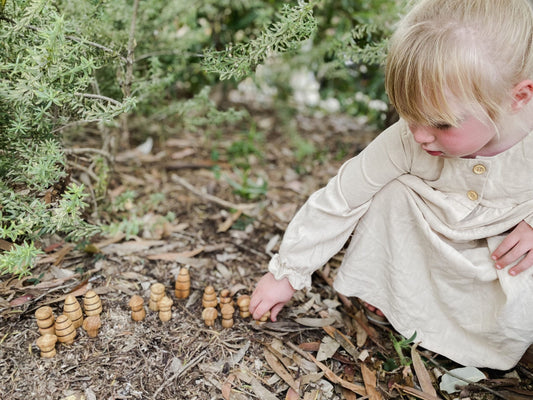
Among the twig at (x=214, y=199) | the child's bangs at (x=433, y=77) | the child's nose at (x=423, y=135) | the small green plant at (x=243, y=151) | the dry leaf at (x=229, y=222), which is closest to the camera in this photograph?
the child's bangs at (x=433, y=77)

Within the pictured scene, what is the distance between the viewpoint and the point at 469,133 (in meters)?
1.41

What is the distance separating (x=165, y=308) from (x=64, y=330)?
0.35 m

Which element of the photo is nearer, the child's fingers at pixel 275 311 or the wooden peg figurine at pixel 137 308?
the wooden peg figurine at pixel 137 308

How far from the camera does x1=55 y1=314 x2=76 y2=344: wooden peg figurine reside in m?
1.52

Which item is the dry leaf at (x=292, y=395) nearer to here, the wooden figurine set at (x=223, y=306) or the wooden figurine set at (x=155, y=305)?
the wooden figurine set at (x=223, y=306)

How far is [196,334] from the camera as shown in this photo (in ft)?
5.70

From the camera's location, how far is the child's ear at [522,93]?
1.37m

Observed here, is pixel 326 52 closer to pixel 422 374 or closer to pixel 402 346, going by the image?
pixel 402 346

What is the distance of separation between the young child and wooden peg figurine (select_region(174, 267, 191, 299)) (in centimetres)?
28

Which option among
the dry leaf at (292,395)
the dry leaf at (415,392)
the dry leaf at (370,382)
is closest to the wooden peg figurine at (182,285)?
the dry leaf at (292,395)

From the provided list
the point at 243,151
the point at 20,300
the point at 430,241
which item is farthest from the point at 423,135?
the point at 243,151

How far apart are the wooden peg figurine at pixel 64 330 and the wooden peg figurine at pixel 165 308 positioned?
300 millimetres

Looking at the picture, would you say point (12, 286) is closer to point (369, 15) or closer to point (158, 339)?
point (158, 339)

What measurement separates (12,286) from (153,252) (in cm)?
58
